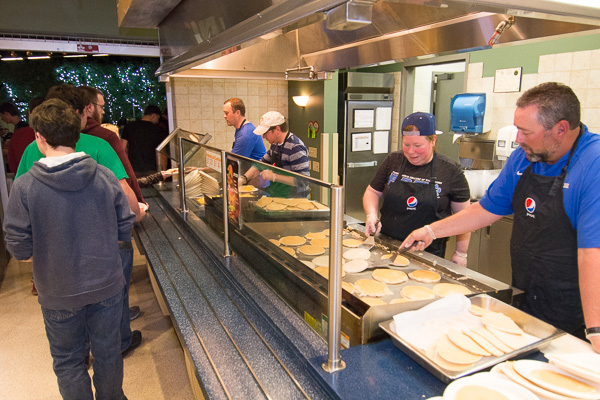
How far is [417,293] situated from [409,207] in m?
0.92

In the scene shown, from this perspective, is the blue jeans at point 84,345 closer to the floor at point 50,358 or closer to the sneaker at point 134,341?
the floor at point 50,358

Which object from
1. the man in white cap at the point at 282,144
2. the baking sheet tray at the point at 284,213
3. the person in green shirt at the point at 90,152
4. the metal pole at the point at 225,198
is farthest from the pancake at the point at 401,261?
the man in white cap at the point at 282,144

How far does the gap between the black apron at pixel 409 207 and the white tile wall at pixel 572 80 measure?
1.67m

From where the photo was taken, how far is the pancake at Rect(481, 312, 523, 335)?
128 cm

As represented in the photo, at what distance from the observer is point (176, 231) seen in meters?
3.03

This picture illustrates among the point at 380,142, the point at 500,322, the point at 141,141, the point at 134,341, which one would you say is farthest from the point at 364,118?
the point at 500,322

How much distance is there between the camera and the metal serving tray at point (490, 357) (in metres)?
1.12

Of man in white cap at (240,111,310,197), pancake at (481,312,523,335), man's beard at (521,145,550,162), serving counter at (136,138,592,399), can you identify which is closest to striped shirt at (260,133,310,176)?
man in white cap at (240,111,310,197)

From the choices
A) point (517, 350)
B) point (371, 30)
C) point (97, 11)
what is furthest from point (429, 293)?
point (97, 11)

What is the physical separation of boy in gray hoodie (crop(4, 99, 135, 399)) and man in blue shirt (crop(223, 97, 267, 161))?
6.65ft

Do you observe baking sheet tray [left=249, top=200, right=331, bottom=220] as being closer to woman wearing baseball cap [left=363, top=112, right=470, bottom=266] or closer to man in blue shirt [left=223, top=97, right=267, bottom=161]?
woman wearing baseball cap [left=363, top=112, right=470, bottom=266]

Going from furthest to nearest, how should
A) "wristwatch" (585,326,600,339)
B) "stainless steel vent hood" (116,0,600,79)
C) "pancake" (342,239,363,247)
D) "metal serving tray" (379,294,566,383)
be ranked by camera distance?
"pancake" (342,239,363,247) → "wristwatch" (585,326,600,339) → "metal serving tray" (379,294,566,383) → "stainless steel vent hood" (116,0,600,79)

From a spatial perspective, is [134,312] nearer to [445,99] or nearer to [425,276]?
[425,276]

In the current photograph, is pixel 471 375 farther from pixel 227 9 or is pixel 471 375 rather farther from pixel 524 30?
→ pixel 227 9
